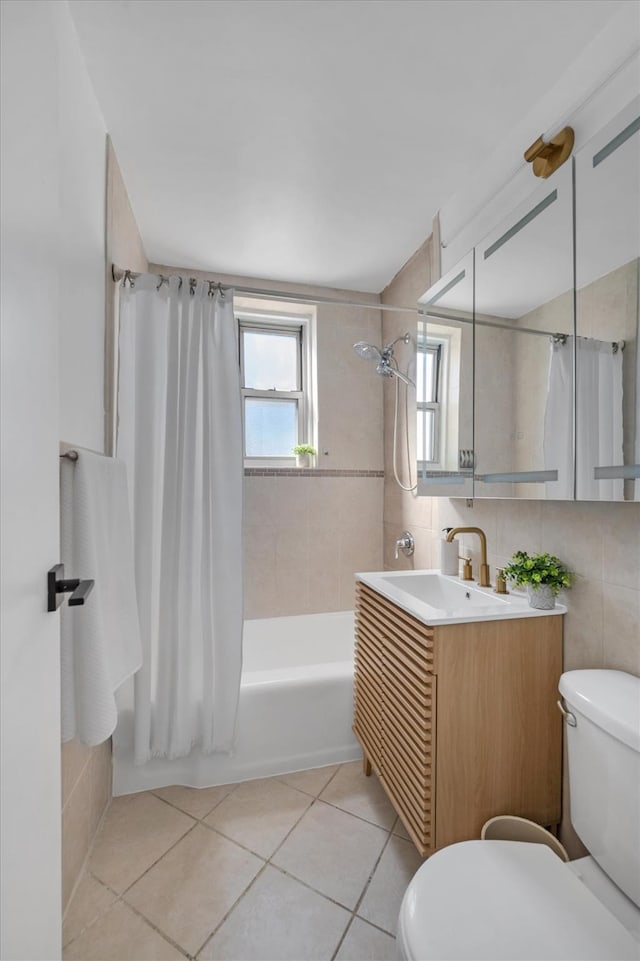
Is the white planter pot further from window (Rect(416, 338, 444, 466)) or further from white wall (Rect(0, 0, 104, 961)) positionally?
white wall (Rect(0, 0, 104, 961))

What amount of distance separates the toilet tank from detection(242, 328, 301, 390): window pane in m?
2.21

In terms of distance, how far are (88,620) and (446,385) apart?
4.84 ft

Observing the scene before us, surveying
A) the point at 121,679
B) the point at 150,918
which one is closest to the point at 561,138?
the point at 121,679

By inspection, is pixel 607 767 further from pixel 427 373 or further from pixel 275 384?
pixel 275 384

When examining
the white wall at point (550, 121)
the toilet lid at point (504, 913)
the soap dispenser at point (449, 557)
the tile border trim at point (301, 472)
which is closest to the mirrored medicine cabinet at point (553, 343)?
the white wall at point (550, 121)

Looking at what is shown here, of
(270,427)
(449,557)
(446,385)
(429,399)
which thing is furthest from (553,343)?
(270,427)

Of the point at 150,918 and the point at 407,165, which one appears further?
the point at 407,165

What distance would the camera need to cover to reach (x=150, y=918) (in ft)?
3.91

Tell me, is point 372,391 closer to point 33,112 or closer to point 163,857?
point 33,112

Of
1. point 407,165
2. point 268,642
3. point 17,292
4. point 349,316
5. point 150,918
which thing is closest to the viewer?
point 17,292

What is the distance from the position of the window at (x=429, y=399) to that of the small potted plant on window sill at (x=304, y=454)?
0.85 metres

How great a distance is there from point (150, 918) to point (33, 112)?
1.85 metres

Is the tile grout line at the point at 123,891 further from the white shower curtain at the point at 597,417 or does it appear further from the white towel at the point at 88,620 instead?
the white shower curtain at the point at 597,417

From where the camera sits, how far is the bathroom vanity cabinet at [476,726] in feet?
4.06
